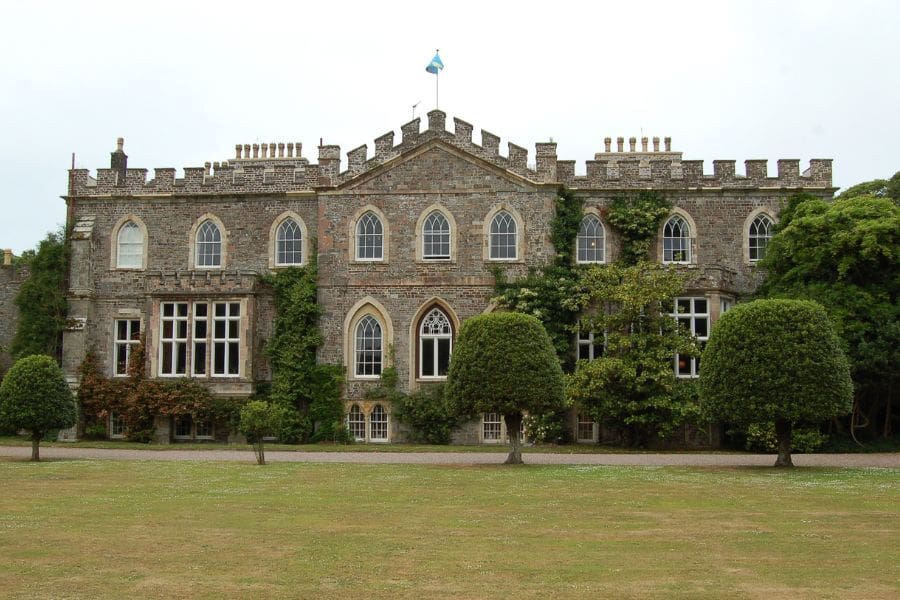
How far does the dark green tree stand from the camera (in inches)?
1416

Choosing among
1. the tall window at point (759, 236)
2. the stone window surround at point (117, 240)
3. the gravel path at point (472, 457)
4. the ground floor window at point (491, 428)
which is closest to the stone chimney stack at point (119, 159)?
the stone window surround at point (117, 240)

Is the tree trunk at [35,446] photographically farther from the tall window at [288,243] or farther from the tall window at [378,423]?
the tall window at [288,243]

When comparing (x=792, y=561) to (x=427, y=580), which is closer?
(x=427, y=580)

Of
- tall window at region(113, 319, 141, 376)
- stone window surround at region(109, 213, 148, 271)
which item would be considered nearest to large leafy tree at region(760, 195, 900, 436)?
stone window surround at region(109, 213, 148, 271)

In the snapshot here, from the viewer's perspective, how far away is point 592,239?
115 feet

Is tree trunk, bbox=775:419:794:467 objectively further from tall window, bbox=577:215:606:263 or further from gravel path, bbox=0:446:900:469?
tall window, bbox=577:215:606:263

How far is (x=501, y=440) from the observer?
34.0 m

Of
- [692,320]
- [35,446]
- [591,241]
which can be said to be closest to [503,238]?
[591,241]

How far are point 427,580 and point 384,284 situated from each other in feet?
77.7

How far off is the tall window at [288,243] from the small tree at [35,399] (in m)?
10.3

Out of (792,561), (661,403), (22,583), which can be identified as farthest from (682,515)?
(661,403)

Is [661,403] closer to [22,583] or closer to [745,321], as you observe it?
[745,321]

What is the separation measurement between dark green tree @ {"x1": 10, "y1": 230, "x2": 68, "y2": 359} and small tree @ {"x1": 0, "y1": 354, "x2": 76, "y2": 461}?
354 inches

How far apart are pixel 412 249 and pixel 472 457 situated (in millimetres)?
8867
